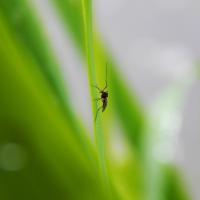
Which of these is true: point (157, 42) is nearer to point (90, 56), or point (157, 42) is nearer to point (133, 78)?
point (133, 78)

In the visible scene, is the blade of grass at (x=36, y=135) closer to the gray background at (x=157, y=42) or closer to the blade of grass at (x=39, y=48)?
the blade of grass at (x=39, y=48)

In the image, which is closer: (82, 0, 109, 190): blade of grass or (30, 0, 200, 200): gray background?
(82, 0, 109, 190): blade of grass

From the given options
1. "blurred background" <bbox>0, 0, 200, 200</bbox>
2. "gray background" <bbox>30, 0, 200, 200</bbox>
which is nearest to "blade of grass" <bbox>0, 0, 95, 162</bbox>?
"blurred background" <bbox>0, 0, 200, 200</bbox>

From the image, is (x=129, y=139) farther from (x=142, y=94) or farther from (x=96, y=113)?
(x=142, y=94)

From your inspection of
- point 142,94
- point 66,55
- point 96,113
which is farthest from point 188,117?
point 96,113

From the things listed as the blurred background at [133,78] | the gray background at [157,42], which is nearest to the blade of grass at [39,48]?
the blurred background at [133,78]

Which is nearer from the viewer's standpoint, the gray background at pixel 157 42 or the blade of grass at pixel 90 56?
the blade of grass at pixel 90 56

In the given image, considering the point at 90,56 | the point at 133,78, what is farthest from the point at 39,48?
the point at 133,78

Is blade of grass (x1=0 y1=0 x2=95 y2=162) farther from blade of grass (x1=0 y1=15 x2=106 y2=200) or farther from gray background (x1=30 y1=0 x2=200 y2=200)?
gray background (x1=30 y1=0 x2=200 y2=200)

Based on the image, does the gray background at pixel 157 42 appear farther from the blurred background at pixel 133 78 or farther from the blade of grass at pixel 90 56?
the blade of grass at pixel 90 56
